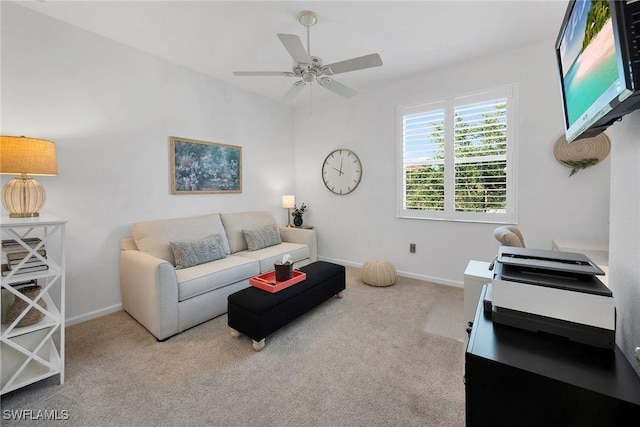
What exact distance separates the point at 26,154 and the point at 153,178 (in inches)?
49.3

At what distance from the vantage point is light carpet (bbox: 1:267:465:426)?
5.03 feet

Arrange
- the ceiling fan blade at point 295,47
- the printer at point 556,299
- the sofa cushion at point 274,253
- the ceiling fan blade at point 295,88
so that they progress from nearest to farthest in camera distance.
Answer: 1. the printer at point 556,299
2. the ceiling fan blade at point 295,47
3. the ceiling fan blade at point 295,88
4. the sofa cushion at point 274,253

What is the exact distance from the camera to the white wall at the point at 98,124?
2312 millimetres

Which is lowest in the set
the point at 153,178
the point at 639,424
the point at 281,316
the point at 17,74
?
the point at 281,316

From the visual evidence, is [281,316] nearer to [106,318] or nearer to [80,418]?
[80,418]

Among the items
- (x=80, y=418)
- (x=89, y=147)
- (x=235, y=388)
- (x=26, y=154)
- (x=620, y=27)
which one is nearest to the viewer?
(x=620, y=27)

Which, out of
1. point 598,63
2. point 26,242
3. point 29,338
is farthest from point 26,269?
point 598,63

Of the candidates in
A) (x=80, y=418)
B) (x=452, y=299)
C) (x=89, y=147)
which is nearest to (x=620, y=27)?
(x=80, y=418)

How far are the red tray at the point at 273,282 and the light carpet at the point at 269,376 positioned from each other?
1.31 ft

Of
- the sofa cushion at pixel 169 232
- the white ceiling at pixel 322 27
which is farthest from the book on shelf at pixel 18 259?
the white ceiling at pixel 322 27

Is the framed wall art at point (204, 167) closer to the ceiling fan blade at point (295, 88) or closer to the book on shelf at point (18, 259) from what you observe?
the ceiling fan blade at point (295, 88)

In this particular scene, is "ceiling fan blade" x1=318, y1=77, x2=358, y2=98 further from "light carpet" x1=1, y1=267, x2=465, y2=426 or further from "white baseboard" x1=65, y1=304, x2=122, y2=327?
"white baseboard" x1=65, y1=304, x2=122, y2=327

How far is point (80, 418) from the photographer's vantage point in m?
1.52

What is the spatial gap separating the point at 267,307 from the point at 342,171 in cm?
275
